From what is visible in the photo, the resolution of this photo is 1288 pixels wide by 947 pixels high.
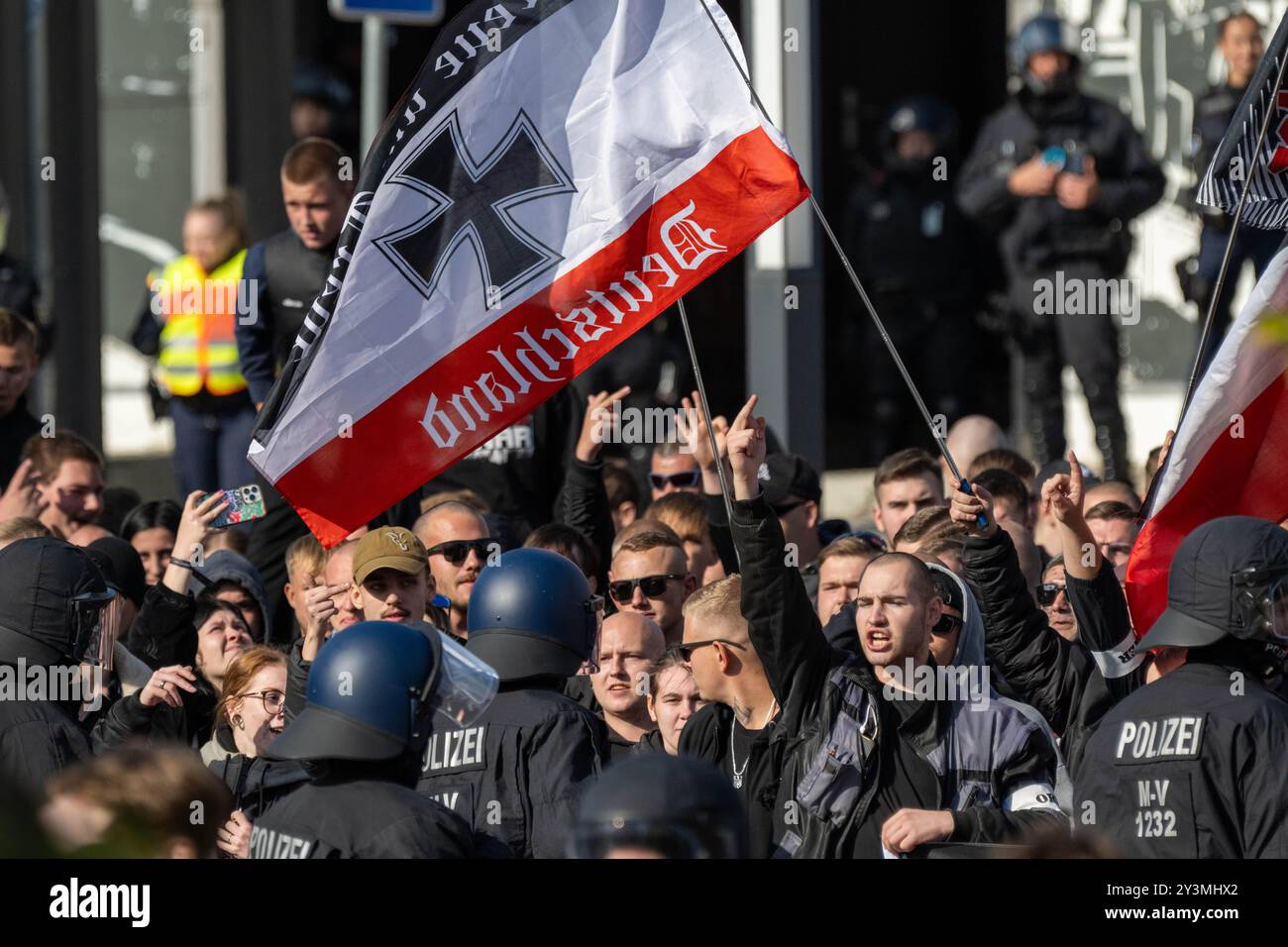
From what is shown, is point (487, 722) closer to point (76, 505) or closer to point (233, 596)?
point (233, 596)

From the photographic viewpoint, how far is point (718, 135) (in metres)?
7.39

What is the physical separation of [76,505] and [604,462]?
7.34 feet

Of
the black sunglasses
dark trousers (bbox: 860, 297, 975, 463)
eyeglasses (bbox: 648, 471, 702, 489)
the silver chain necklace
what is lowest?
the silver chain necklace

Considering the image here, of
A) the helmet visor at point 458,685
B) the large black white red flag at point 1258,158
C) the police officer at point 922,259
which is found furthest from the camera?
the police officer at point 922,259

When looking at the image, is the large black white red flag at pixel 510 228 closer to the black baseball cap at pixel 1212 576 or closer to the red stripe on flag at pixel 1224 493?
the red stripe on flag at pixel 1224 493

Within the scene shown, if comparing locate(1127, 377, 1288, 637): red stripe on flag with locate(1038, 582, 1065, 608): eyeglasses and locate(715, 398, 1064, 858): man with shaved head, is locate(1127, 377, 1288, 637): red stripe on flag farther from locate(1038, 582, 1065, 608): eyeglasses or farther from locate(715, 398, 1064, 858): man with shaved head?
locate(715, 398, 1064, 858): man with shaved head

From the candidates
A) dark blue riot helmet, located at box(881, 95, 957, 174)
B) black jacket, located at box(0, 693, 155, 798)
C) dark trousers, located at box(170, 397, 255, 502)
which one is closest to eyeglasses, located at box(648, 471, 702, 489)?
dark trousers, located at box(170, 397, 255, 502)

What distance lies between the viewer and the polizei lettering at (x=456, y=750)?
626 cm

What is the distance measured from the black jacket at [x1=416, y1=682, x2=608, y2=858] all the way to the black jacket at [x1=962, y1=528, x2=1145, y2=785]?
51.9 inches

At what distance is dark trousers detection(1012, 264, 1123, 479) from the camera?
486 inches

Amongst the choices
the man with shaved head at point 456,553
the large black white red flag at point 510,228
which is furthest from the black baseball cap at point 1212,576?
the man with shaved head at point 456,553

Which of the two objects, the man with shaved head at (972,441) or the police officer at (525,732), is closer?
the police officer at (525,732)

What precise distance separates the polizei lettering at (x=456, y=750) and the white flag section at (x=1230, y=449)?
2.13m

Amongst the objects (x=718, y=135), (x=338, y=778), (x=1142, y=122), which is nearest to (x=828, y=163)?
(x=1142, y=122)
